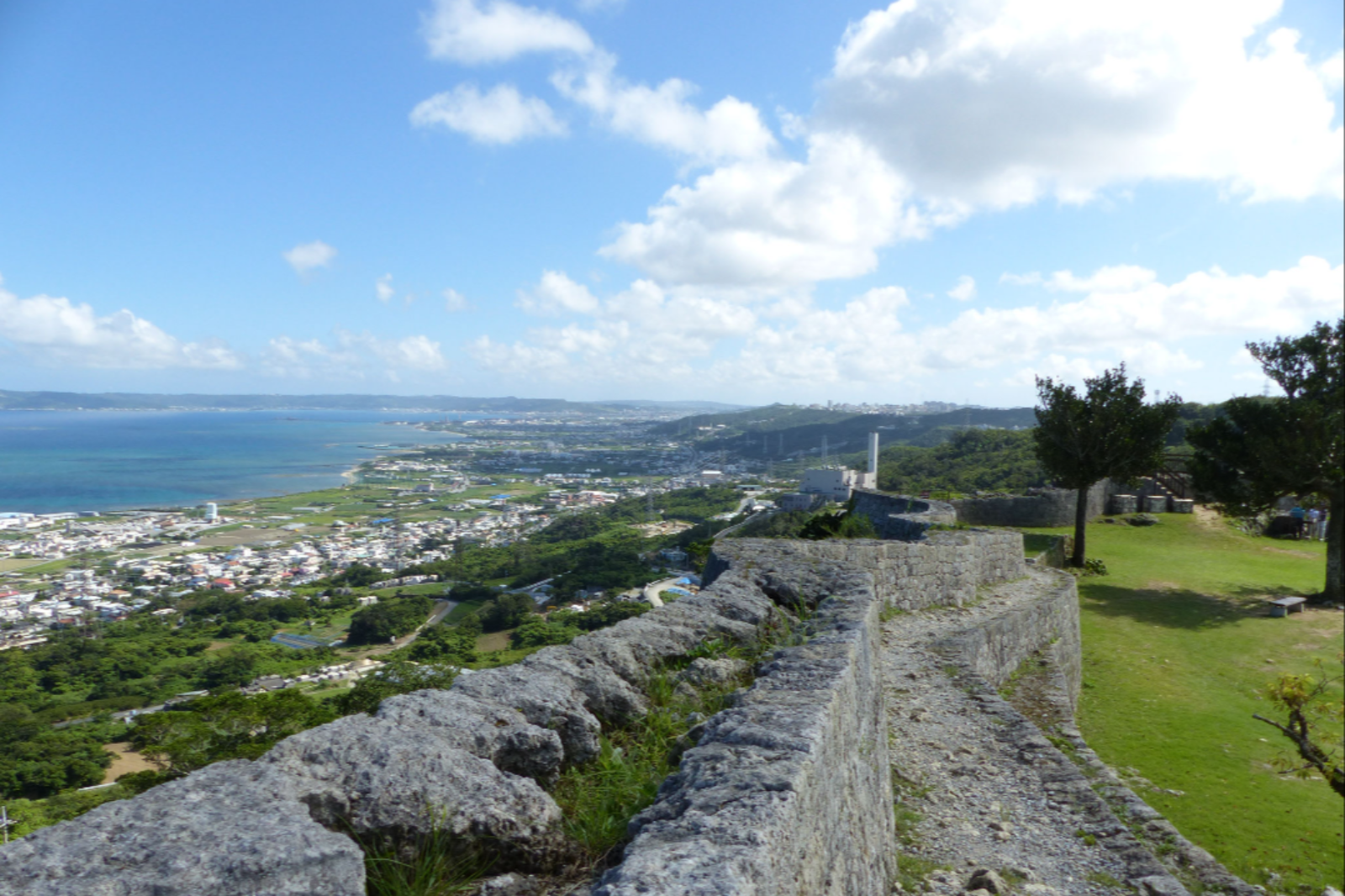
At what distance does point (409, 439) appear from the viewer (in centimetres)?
18738

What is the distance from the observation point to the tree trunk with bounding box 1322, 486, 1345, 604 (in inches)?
572

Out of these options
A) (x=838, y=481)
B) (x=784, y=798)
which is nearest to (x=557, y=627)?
(x=784, y=798)

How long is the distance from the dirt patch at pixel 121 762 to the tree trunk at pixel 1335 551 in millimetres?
23182

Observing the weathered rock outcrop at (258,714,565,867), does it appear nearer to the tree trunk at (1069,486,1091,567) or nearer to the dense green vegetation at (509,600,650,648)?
the dense green vegetation at (509,600,650,648)

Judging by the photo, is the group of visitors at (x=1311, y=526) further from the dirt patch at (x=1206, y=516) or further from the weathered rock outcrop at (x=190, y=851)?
the weathered rock outcrop at (x=190, y=851)

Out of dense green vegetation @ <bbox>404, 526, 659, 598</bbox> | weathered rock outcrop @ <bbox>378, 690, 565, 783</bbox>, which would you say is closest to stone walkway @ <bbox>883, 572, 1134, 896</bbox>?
weathered rock outcrop @ <bbox>378, 690, 565, 783</bbox>

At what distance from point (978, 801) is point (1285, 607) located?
1365 centimetres

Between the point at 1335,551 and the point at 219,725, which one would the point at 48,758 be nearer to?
the point at 219,725

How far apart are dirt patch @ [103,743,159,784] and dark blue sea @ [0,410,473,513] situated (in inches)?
2675

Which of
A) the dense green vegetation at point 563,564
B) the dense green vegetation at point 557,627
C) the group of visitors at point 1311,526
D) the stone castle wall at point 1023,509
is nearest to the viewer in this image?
the dense green vegetation at point 557,627

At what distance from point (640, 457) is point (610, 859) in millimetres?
131731

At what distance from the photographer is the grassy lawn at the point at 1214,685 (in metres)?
6.69

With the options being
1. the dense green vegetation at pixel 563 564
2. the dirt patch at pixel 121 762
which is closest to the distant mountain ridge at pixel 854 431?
the dense green vegetation at pixel 563 564

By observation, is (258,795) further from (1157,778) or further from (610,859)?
(1157,778)
